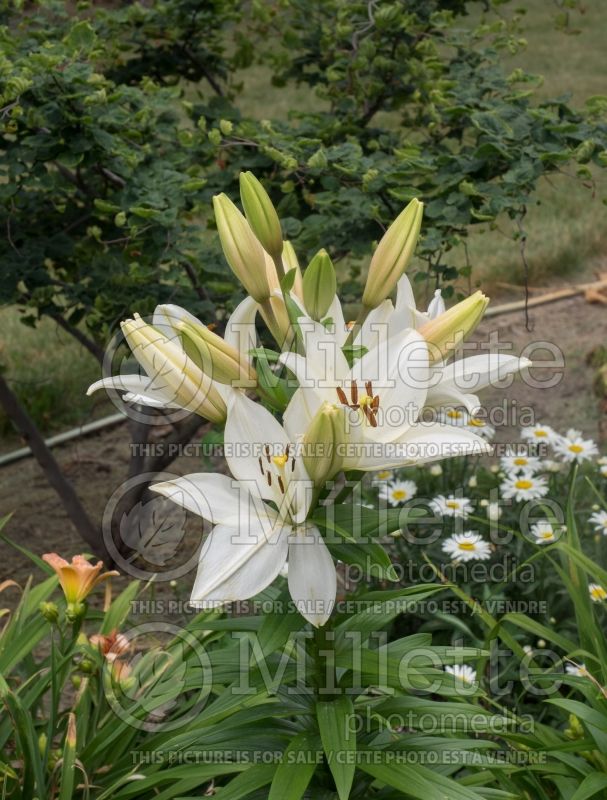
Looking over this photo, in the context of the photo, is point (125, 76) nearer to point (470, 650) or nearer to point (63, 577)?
point (63, 577)

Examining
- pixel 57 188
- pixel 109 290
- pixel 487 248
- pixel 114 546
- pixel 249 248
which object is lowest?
pixel 487 248

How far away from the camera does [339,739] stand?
4.20 ft

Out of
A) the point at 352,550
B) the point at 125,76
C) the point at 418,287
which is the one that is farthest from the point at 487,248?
the point at 352,550

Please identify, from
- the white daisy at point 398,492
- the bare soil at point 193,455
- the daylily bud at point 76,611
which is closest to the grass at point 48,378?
the bare soil at point 193,455

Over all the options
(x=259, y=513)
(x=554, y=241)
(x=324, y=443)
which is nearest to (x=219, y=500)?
(x=259, y=513)

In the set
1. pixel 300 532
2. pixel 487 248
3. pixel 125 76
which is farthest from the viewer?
pixel 487 248

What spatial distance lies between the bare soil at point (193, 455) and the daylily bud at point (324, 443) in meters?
1.78

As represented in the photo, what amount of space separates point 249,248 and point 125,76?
2165mm

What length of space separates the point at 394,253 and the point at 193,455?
1858 millimetres

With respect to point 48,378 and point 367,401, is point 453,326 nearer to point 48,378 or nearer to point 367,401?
point 367,401

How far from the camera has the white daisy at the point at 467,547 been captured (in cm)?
227

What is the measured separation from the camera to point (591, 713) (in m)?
1.62

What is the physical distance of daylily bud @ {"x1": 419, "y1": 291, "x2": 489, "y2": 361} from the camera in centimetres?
118

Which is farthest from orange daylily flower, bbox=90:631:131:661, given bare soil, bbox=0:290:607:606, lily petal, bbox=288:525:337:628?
bare soil, bbox=0:290:607:606
